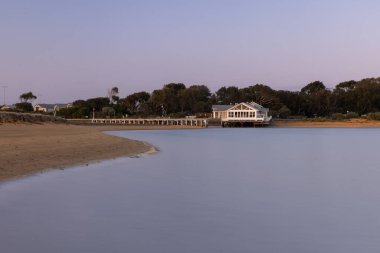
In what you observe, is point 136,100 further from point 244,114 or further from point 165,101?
point 244,114

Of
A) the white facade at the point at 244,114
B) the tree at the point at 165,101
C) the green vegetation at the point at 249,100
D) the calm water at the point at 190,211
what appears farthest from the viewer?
the tree at the point at 165,101

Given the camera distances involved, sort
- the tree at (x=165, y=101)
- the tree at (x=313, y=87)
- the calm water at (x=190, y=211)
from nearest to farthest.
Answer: the calm water at (x=190, y=211)
the tree at (x=165, y=101)
the tree at (x=313, y=87)

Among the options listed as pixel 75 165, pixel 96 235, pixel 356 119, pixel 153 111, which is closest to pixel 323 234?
pixel 96 235

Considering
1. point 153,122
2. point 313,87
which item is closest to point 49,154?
point 153,122

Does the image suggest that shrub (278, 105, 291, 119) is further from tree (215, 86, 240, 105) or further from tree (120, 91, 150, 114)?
tree (120, 91, 150, 114)

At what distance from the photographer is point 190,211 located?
12086mm

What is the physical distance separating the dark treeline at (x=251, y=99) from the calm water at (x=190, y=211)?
76.3 meters

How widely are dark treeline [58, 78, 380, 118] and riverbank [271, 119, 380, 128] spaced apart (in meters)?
6.55

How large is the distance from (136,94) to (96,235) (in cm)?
10279

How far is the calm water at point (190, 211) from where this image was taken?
9.05 meters

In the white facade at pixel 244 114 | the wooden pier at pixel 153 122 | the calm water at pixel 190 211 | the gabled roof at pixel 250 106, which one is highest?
the gabled roof at pixel 250 106

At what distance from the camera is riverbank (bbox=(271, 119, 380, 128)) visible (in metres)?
85.2

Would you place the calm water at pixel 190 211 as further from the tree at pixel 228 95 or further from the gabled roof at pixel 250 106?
the tree at pixel 228 95

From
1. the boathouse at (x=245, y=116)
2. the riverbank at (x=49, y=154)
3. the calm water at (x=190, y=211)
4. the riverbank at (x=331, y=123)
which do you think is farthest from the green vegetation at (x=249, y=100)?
the calm water at (x=190, y=211)
